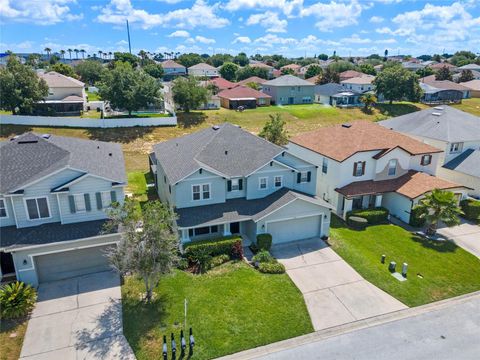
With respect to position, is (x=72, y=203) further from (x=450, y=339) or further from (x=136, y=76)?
(x=136, y=76)

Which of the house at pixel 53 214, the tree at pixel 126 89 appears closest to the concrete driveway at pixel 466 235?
the house at pixel 53 214

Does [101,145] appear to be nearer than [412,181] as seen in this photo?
Yes

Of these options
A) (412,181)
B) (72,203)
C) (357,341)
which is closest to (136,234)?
(72,203)

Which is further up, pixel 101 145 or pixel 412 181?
pixel 101 145

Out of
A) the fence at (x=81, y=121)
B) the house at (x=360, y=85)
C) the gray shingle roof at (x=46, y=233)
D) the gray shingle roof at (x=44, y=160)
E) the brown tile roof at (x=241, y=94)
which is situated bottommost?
the gray shingle roof at (x=46, y=233)

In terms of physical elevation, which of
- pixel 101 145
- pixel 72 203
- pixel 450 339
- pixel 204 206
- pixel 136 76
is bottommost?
pixel 450 339

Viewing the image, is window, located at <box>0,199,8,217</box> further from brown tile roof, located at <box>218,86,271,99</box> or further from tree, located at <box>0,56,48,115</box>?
brown tile roof, located at <box>218,86,271,99</box>

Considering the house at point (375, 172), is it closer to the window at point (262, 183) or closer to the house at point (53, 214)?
the window at point (262, 183)
